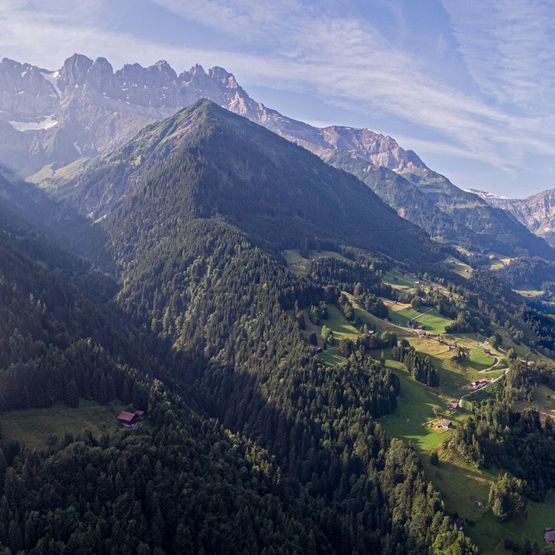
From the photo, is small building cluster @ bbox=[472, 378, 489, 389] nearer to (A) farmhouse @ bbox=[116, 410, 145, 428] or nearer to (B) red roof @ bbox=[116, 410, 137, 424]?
(A) farmhouse @ bbox=[116, 410, 145, 428]

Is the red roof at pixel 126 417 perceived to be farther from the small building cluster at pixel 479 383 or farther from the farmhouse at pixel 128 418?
the small building cluster at pixel 479 383

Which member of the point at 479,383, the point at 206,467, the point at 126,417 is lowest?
the point at 206,467

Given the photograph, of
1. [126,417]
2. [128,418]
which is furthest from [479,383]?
[126,417]

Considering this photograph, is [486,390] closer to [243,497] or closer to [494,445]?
[494,445]

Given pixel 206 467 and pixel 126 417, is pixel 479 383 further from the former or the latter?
pixel 126 417

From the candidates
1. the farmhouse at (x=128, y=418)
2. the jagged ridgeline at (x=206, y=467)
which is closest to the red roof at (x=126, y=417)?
the farmhouse at (x=128, y=418)

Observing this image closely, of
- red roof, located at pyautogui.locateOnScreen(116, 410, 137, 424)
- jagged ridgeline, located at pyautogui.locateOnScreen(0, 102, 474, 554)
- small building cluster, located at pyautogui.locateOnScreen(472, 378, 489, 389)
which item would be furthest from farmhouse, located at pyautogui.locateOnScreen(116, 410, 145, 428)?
small building cluster, located at pyautogui.locateOnScreen(472, 378, 489, 389)

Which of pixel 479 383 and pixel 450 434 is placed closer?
pixel 450 434

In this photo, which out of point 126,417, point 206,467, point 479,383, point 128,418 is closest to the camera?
point 206,467

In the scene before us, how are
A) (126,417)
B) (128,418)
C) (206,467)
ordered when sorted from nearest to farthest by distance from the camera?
(206,467) → (128,418) → (126,417)
